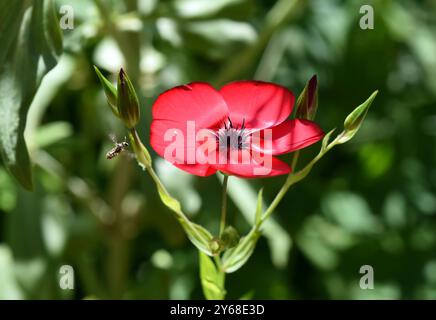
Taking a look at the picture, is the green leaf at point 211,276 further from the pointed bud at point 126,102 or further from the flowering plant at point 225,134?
the pointed bud at point 126,102

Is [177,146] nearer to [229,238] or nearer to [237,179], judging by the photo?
[229,238]

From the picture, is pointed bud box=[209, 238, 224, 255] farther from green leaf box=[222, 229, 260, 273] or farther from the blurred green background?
the blurred green background

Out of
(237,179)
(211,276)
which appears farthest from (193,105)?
(237,179)

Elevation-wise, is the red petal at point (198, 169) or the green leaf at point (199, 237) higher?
the red petal at point (198, 169)

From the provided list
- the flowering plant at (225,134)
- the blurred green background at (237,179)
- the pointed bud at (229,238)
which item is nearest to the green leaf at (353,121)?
the flowering plant at (225,134)

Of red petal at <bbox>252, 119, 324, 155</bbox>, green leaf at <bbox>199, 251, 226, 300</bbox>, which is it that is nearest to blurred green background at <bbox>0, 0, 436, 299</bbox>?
green leaf at <bbox>199, 251, 226, 300</bbox>

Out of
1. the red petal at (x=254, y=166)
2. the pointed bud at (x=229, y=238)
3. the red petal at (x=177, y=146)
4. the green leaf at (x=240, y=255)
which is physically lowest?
the green leaf at (x=240, y=255)
